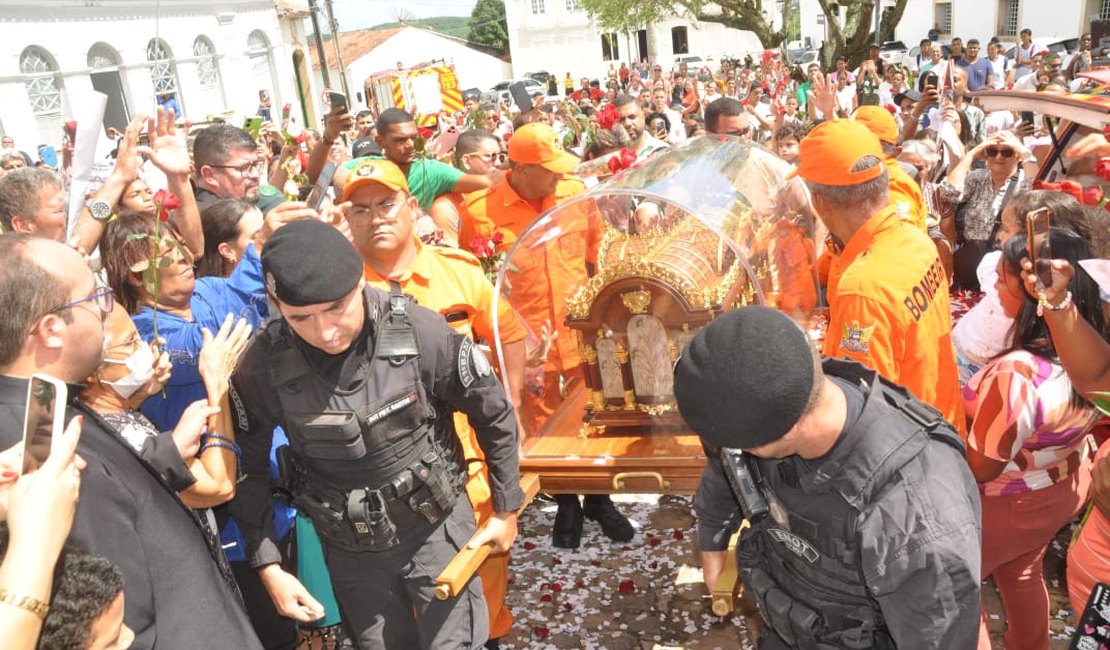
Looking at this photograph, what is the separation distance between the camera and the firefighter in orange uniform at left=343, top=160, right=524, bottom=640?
3236 millimetres

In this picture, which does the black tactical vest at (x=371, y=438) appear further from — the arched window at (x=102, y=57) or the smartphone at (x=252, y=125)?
the arched window at (x=102, y=57)

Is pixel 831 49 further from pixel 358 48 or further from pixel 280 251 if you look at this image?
pixel 358 48

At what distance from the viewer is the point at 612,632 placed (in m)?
3.89

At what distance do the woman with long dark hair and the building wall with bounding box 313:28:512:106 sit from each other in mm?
49486

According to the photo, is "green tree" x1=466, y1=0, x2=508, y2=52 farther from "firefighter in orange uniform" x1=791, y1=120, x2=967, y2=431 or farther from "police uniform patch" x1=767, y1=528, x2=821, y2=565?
"police uniform patch" x1=767, y1=528, x2=821, y2=565

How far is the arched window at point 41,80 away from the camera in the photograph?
19.9 metres

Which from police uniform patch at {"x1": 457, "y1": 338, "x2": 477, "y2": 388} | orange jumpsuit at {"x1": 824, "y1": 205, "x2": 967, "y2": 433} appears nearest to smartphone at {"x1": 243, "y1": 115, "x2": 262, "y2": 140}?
police uniform patch at {"x1": 457, "y1": 338, "x2": 477, "y2": 388}

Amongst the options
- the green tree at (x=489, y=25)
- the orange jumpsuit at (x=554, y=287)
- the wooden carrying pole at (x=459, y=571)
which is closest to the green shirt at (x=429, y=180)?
the orange jumpsuit at (x=554, y=287)

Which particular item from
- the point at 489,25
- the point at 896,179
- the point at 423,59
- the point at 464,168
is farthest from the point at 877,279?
the point at 489,25

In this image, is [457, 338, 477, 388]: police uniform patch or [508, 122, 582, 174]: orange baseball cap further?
[508, 122, 582, 174]: orange baseball cap

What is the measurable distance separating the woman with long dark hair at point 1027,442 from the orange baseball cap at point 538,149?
266cm

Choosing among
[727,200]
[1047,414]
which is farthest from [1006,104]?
[1047,414]

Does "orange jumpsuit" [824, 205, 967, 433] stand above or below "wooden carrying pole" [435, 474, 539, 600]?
above

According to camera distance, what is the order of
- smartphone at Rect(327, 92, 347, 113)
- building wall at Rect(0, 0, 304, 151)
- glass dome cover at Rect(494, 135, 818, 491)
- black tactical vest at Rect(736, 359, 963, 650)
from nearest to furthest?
1. black tactical vest at Rect(736, 359, 963, 650)
2. glass dome cover at Rect(494, 135, 818, 491)
3. smartphone at Rect(327, 92, 347, 113)
4. building wall at Rect(0, 0, 304, 151)
